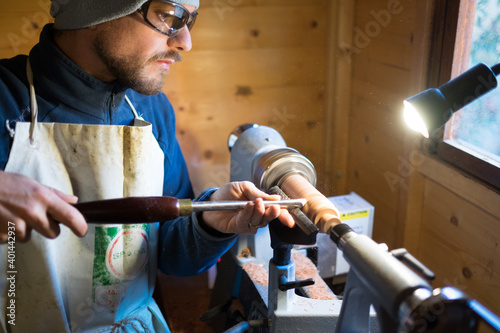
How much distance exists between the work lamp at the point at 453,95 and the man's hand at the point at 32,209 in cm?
68

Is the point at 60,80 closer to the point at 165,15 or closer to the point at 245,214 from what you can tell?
the point at 165,15

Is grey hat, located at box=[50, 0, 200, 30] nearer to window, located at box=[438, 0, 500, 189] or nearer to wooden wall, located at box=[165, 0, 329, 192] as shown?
wooden wall, located at box=[165, 0, 329, 192]

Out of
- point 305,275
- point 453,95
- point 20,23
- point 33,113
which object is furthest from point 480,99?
point 20,23

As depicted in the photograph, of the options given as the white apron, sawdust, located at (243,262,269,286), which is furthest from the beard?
sawdust, located at (243,262,269,286)

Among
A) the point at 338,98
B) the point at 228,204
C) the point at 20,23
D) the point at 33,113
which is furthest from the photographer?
the point at 338,98

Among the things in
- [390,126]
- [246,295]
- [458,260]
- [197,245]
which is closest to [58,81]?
[197,245]

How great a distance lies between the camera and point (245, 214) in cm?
100

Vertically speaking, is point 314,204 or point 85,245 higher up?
point 314,204

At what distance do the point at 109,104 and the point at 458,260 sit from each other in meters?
1.25

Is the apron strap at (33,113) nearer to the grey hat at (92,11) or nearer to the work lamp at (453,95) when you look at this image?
the grey hat at (92,11)

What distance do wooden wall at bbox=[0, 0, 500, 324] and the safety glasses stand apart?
2.10ft

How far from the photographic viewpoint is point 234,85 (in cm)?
198

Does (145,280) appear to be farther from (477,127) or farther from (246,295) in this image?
(477,127)

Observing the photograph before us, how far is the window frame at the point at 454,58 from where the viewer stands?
1435 millimetres
